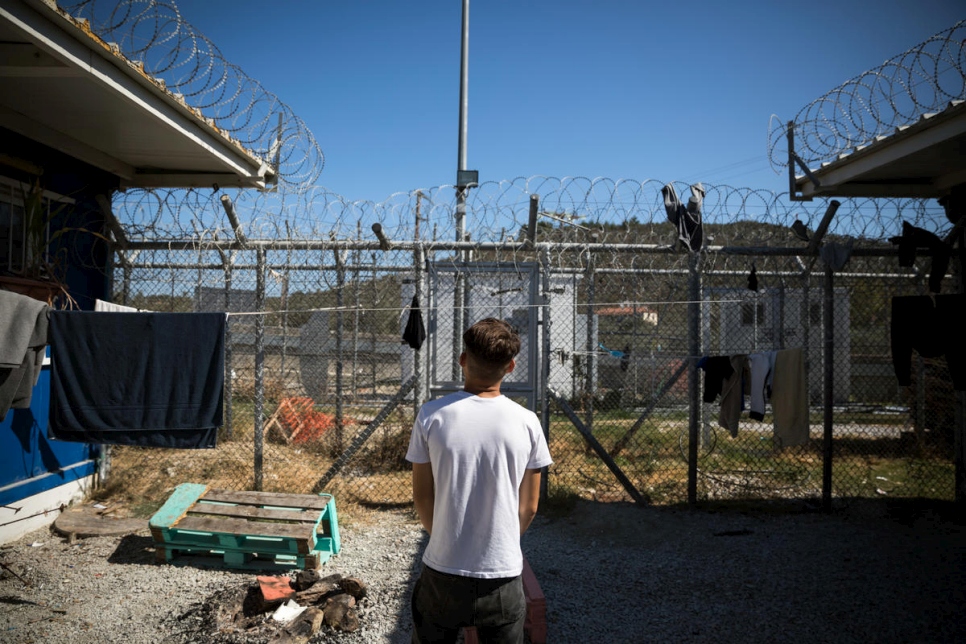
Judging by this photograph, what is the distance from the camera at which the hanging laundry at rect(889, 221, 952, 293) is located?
5.57 m

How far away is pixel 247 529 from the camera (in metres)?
4.90

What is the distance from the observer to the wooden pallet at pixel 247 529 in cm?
486

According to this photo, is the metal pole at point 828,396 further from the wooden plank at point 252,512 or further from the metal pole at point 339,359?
the metal pole at point 339,359

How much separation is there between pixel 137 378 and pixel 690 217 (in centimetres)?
514

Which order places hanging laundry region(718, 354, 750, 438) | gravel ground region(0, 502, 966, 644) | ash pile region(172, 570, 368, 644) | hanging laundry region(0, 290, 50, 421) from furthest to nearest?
hanging laundry region(718, 354, 750, 438) → hanging laundry region(0, 290, 50, 421) → gravel ground region(0, 502, 966, 644) → ash pile region(172, 570, 368, 644)

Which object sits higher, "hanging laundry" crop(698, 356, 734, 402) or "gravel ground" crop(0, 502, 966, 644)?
"hanging laundry" crop(698, 356, 734, 402)

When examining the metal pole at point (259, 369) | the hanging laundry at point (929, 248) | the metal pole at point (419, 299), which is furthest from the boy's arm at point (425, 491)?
the hanging laundry at point (929, 248)

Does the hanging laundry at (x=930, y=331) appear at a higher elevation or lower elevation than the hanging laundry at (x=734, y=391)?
higher

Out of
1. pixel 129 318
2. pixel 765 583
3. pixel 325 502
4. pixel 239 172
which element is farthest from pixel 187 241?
pixel 765 583

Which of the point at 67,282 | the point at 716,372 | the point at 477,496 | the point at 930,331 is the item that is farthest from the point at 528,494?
the point at 67,282

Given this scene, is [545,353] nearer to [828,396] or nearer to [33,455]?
[828,396]

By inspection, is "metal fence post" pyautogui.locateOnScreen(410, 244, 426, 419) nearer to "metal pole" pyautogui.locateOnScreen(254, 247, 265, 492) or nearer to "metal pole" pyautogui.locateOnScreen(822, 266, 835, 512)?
"metal pole" pyautogui.locateOnScreen(254, 247, 265, 492)

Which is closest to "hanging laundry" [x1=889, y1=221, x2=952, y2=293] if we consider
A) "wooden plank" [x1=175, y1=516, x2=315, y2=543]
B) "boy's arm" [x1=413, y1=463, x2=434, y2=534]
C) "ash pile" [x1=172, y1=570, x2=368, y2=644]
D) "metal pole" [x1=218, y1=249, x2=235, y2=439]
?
"boy's arm" [x1=413, y1=463, x2=434, y2=534]

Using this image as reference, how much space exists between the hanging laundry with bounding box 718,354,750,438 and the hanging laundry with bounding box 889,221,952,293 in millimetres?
1677
